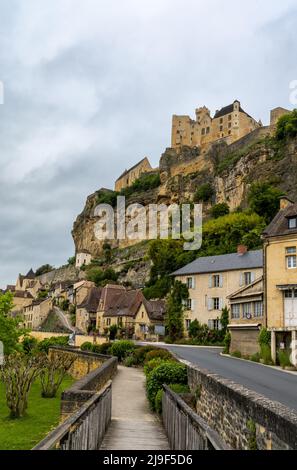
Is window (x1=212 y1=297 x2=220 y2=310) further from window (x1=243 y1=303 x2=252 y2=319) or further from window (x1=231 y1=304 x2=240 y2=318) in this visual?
window (x1=243 y1=303 x2=252 y2=319)

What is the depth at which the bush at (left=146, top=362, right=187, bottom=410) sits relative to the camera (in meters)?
16.5

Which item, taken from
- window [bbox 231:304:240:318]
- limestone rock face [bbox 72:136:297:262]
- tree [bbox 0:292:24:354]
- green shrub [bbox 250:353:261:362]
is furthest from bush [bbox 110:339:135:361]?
limestone rock face [bbox 72:136:297:262]

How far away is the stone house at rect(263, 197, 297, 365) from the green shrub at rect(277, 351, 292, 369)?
505mm

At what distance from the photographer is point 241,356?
30.8 m

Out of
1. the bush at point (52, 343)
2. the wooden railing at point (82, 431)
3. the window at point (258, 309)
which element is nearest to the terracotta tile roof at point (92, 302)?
the bush at point (52, 343)

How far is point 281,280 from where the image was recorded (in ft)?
93.5

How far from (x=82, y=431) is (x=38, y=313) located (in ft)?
271

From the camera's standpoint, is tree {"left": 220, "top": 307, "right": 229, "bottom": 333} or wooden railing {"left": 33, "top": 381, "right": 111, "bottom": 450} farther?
tree {"left": 220, "top": 307, "right": 229, "bottom": 333}

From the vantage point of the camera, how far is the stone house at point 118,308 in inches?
2162

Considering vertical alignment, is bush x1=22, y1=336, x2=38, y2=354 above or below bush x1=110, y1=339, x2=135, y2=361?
below

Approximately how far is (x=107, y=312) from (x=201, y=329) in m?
18.4

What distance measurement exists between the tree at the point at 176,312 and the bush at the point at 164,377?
97.2ft

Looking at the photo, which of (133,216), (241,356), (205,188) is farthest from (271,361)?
(133,216)

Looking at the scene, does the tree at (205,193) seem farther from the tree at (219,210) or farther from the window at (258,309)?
the window at (258,309)
